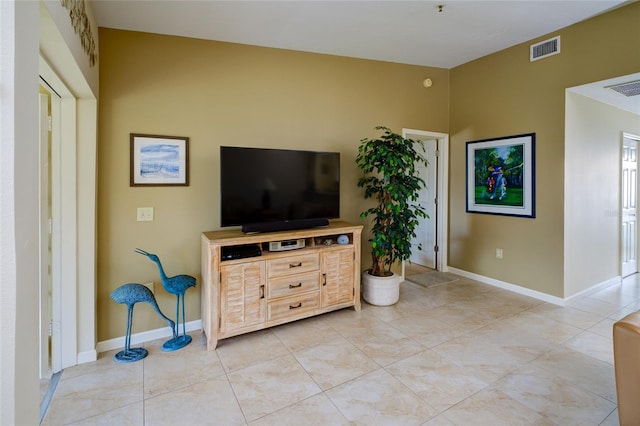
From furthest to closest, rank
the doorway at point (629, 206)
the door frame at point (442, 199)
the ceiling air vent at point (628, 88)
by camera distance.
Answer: the door frame at point (442, 199)
the doorway at point (629, 206)
the ceiling air vent at point (628, 88)

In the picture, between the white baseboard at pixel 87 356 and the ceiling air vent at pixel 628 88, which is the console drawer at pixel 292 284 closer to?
A: the white baseboard at pixel 87 356

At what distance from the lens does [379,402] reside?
192 cm

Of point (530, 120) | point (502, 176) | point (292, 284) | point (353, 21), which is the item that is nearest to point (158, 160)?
point (292, 284)

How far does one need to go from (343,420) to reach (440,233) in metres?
3.43

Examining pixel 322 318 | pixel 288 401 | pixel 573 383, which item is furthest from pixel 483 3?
pixel 288 401

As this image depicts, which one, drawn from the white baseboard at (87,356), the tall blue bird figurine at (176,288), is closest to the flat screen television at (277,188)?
the tall blue bird figurine at (176,288)

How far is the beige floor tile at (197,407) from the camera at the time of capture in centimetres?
178

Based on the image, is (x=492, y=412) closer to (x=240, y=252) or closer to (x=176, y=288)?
(x=240, y=252)

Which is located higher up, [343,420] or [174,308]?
[174,308]

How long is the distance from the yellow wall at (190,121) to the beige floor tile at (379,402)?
1.67 m

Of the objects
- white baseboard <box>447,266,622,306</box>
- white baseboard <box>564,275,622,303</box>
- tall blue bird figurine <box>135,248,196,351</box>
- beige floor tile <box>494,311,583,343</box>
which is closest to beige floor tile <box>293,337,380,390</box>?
tall blue bird figurine <box>135,248,196,351</box>

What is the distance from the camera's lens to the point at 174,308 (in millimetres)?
2875

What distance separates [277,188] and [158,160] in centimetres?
106

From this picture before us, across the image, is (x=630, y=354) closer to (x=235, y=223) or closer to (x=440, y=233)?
(x=235, y=223)
